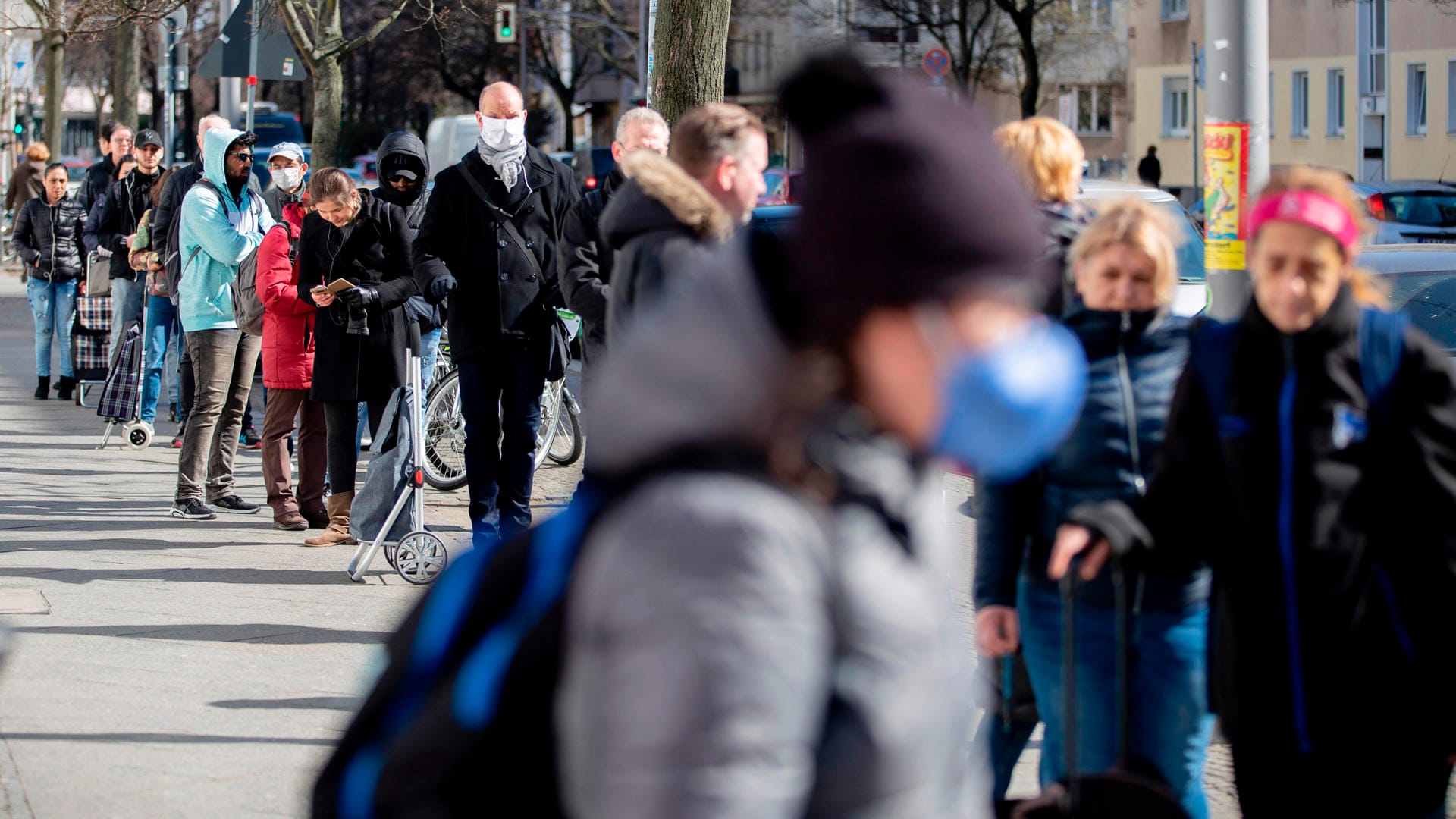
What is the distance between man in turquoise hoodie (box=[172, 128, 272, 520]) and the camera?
30.5 feet

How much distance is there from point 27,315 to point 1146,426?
73.1 ft

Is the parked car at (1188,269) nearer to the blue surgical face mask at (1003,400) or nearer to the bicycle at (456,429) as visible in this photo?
the bicycle at (456,429)

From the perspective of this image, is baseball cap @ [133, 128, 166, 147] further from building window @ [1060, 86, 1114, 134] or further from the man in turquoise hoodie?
building window @ [1060, 86, 1114, 134]

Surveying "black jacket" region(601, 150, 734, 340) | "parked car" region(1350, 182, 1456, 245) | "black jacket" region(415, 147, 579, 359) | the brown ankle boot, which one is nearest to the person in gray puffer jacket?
"black jacket" region(601, 150, 734, 340)

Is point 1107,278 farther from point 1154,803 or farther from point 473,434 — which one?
point 473,434

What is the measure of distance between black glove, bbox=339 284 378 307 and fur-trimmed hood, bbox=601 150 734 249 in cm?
324

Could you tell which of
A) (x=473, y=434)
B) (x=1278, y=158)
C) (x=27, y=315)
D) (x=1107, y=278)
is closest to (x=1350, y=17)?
(x=1278, y=158)

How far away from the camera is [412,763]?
5.08 feet

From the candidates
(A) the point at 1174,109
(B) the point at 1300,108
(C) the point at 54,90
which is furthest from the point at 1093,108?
(C) the point at 54,90

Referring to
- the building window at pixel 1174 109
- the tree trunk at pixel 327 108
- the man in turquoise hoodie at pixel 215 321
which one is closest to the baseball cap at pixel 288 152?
the man in turquoise hoodie at pixel 215 321

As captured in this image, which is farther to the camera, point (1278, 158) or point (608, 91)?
point (608, 91)

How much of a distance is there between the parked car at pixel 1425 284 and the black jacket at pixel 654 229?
16.0 ft

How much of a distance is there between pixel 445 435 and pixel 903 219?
30.3 ft

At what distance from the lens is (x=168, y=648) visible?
255 inches
